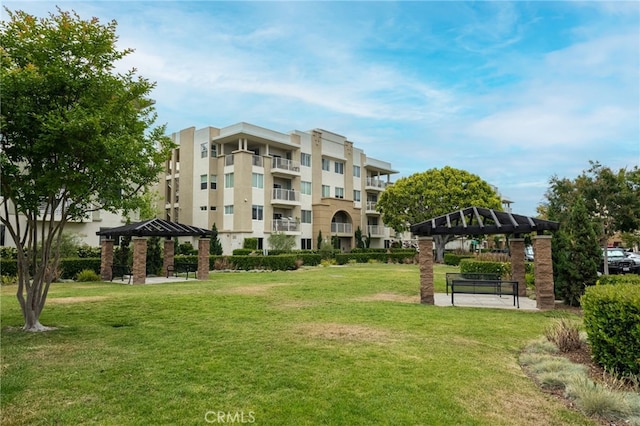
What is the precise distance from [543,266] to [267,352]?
28.6ft

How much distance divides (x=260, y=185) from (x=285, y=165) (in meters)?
3.57

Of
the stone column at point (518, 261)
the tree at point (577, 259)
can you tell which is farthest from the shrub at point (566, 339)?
the stone column at point (518, 261)

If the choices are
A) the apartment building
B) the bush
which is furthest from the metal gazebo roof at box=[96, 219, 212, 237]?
the bush

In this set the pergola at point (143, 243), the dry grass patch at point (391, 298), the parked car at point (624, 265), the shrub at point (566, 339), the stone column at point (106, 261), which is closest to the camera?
the shrub at point (566, 339)

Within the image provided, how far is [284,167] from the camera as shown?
38469 millimetres

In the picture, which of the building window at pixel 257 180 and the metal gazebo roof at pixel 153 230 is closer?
the metal gazebo roof at pixel 153 230

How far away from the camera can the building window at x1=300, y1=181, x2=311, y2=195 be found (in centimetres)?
4066

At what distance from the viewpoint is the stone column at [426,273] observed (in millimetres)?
12031

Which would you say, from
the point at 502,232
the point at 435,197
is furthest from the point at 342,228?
the point at 502,232

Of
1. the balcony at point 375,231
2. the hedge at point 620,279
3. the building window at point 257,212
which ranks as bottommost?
the hedge at point 620,279

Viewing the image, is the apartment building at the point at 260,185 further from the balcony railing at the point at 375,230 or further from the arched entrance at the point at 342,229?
the balcony railing at the point at 375,230

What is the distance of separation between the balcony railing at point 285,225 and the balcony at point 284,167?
14.8 ft

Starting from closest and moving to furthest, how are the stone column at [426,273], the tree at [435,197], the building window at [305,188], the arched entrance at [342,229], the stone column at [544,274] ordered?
the stone column at [544,274], the stone column at [426,273], the tree at [435,197], the building window at [305,188], the arched entrance at [342,229]

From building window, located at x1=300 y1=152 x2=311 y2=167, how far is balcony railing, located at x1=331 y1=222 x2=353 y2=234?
22.3 feet
